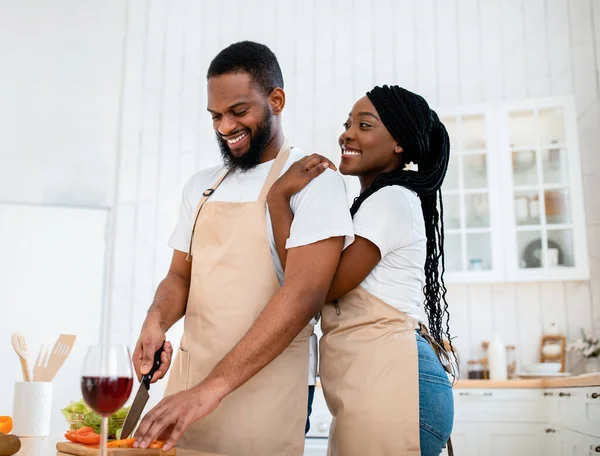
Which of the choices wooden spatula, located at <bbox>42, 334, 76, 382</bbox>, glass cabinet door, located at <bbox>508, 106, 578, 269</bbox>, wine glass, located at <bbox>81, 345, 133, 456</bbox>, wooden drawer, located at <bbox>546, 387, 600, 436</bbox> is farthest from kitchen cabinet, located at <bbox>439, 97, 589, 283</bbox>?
wine glass, located at <bbox>81, 345, 133, 456</bbox>

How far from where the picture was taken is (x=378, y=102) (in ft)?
6.11

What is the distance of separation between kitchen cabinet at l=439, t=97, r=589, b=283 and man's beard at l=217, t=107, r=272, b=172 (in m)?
2.63

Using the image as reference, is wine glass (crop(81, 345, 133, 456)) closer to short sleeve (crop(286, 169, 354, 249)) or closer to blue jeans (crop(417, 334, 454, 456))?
short sleeve (crop(286, 169, 354, 249))

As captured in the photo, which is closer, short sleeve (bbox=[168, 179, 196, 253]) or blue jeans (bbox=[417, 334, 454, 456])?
blue jeans (bbox=[417, 334, 454, 456])

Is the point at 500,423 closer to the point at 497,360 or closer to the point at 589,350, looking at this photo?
the point at 497,360

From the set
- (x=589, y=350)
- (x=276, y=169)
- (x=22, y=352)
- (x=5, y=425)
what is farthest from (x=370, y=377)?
(x=589, y=350)

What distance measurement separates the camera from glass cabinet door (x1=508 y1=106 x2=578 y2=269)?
160 inches

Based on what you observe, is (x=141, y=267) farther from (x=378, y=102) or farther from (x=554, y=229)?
(x=378, y=102)

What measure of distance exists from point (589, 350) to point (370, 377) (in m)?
2.91

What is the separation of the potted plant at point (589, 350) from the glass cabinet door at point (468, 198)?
26.7 inches

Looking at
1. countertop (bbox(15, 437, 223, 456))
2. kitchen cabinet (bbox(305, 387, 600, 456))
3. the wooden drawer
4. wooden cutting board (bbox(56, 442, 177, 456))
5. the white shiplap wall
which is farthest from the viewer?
the white shiplap wall

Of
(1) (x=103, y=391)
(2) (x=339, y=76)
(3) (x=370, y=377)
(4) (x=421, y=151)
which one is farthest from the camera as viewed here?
(2) (x=339, y=76)

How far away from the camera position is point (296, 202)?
160cm

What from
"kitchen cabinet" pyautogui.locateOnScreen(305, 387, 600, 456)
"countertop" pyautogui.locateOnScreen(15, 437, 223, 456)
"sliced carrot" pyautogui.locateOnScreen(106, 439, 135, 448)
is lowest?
"kitchen cabinet" pyautogui.locateOnScreen(305, 387, 600, 456)
